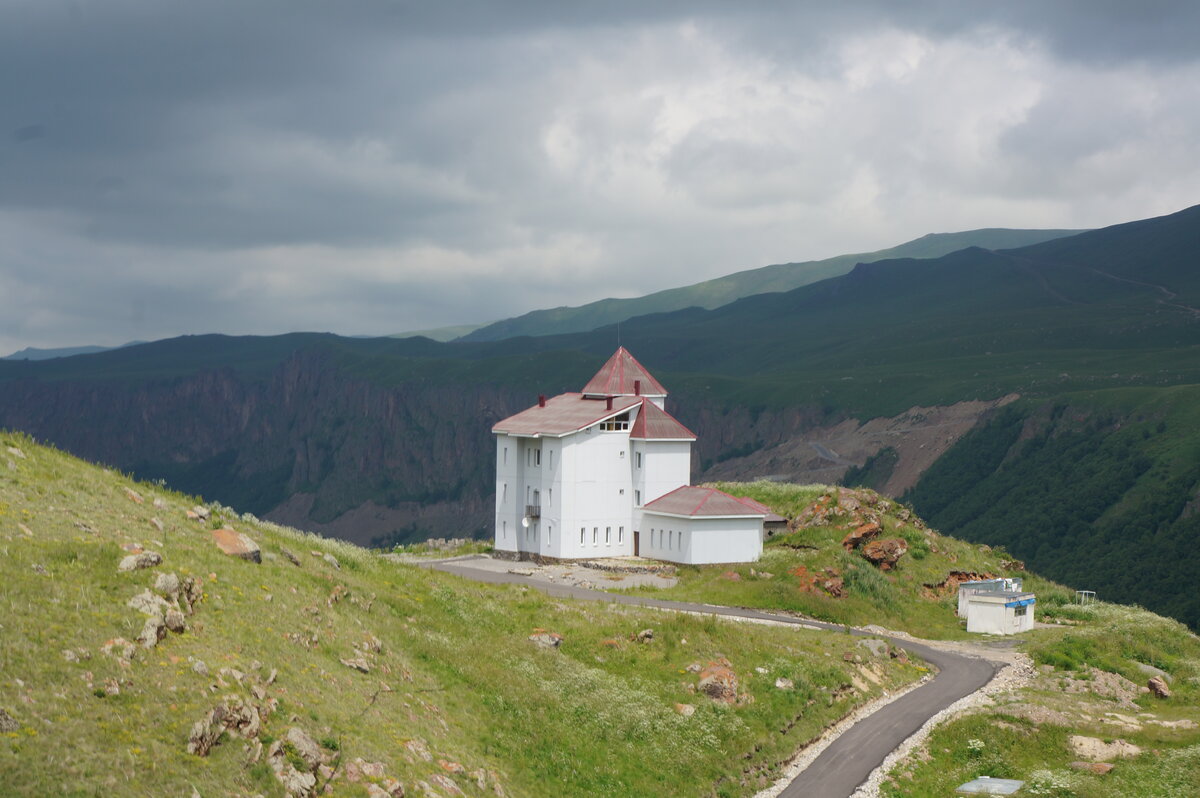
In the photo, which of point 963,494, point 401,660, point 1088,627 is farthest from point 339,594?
point 963,494

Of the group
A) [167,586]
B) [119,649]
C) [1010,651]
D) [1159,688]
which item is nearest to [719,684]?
[167,586]

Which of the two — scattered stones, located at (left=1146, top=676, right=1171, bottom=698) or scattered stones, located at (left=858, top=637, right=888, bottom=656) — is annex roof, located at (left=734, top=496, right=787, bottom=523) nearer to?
scattered stones, located at (left=858, top=637, right=888, bottom=656)

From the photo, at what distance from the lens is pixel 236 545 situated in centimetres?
3278

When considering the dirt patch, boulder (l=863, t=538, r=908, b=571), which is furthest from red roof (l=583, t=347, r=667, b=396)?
the dirt patch

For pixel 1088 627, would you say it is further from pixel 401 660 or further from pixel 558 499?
pixel 401 660

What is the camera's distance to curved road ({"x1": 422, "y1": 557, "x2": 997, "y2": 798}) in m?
32.5

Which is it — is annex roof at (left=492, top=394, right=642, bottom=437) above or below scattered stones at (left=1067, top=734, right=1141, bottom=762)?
above

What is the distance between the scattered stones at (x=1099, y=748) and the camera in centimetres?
3444

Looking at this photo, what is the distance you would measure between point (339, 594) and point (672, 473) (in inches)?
1422

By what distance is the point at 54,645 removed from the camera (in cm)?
2256

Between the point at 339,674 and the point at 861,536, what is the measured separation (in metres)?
38.6

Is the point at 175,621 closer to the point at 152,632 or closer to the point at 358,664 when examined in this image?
the point at 152,632

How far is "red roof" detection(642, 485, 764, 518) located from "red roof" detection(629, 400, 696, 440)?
3.38 metres

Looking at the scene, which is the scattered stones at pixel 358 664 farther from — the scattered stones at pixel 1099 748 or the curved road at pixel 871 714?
the scattered stones at pixel 1099 748
